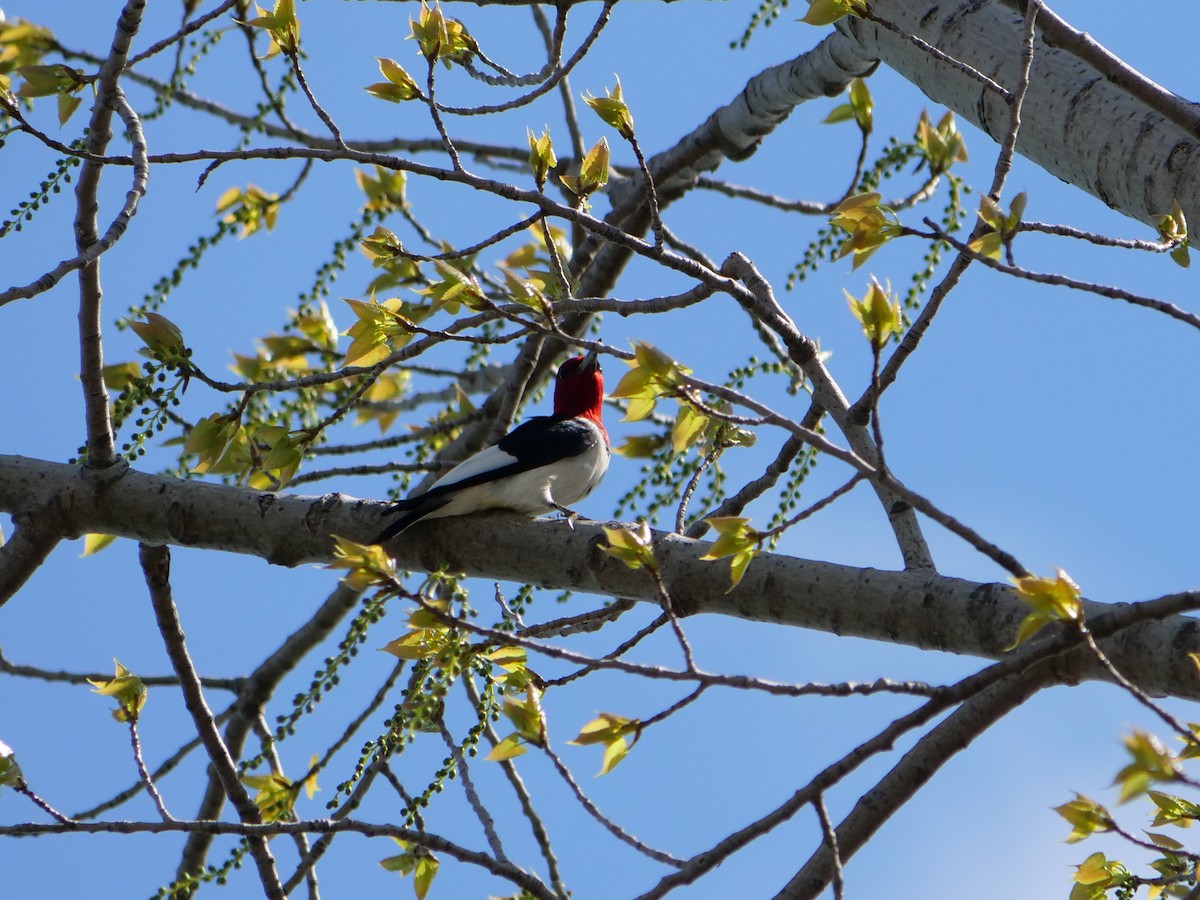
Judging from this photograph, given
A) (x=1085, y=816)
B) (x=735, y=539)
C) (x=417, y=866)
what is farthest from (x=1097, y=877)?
(x=417, y=866)

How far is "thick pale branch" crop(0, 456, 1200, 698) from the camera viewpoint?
2240mm

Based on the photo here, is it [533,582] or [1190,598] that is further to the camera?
[533,582]

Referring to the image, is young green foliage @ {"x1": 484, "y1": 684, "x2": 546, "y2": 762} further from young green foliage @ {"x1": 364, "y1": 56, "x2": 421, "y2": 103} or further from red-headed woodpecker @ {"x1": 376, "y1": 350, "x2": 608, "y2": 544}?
young green foliage @ {"x1": 364, "y1": 56, "x2": 421, "y2": 103}

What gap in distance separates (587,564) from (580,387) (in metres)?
2.48

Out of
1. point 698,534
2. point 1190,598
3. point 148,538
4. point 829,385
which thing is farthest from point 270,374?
point 1190,598

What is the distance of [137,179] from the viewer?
269 centimetres

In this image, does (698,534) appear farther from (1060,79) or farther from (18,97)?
(18,97)

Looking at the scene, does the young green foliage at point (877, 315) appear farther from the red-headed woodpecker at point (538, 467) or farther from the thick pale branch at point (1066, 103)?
the red-headed woodpecker at point (538, 467)

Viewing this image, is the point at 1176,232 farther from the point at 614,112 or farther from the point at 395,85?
the point at 395,85

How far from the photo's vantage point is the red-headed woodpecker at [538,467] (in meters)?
3.36

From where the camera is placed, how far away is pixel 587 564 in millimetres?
2816

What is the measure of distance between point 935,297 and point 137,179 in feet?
5.51

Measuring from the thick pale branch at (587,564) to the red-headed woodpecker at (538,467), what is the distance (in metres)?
0.15

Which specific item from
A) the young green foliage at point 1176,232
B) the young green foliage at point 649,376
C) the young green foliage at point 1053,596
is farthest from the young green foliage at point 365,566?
the young green foliage at point 1176,232
